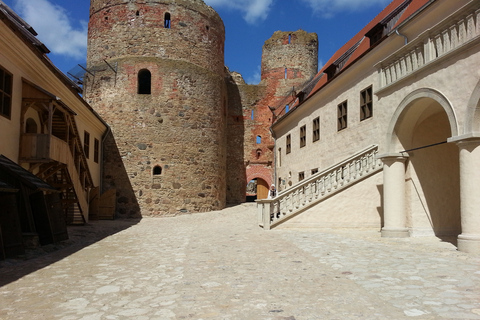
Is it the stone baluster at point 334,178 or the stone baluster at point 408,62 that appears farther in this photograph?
the stone baluster at point 334,178

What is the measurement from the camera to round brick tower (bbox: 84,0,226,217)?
22359mm

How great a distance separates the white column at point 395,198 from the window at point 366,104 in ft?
10.1

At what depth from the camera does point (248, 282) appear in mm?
6285

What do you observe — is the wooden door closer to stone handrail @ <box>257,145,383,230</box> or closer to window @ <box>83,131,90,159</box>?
window @ <box>83,131,90,159</box>

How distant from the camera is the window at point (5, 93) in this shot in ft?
35.2

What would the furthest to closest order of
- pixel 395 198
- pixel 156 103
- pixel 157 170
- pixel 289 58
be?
pixel 289 58
pixel 156 103
pixel 157 170
pixel 395 198

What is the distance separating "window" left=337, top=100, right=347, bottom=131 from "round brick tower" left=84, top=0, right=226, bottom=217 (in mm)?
9087

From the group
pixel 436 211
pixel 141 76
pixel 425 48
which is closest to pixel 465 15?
pixel 425 48

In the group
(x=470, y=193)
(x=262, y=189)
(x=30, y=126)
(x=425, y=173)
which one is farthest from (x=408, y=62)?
(x=262, y=189)

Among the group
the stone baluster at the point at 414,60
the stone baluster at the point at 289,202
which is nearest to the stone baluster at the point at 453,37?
the stone baluster at the point at 414,60

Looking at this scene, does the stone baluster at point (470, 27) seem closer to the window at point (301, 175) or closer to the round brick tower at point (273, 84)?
the window at point (301, 175)

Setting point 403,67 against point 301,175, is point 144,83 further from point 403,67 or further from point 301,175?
point 403,67

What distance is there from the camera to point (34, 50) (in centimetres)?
1195

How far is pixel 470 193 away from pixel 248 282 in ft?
18.2
